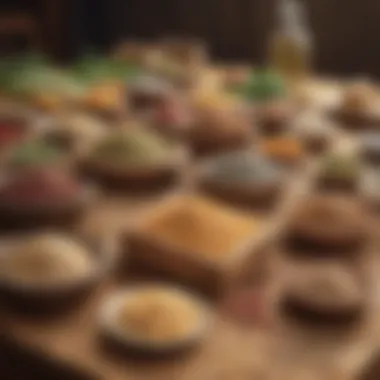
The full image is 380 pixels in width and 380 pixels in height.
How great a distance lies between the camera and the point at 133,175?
1.32 meters

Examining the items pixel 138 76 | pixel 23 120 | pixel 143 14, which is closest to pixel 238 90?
pixel 138 76

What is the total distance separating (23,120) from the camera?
5.38 ft

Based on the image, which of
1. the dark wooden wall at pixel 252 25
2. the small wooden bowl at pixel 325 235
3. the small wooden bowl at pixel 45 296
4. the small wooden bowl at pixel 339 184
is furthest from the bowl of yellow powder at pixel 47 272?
the dark wooden wall at pixel 252 25

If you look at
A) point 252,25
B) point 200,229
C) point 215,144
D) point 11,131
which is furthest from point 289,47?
point 200,229

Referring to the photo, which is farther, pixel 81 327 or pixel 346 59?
pixel 346 59

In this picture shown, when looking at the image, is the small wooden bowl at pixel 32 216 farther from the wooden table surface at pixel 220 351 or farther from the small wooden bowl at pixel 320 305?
the small wooden bowl at pixel 320 305

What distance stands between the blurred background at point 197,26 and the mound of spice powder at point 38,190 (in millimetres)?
1893

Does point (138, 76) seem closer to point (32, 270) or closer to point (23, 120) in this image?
point (23, 120)

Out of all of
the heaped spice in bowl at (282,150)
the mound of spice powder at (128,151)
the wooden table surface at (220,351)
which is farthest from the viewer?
the heaped spice in bowl at (282,150)

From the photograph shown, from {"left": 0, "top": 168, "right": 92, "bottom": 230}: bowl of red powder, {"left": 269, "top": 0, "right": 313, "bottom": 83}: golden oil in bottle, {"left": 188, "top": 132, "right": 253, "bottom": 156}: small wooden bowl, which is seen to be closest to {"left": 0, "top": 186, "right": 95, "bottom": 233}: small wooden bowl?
{"left": 0, "top": 168, "right": 92, "bottom": 230}: bowl of red powder

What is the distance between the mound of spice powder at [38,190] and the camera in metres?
1.14

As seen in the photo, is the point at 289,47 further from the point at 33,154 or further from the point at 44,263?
the point at 44,263

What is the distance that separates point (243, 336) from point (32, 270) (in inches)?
9.4

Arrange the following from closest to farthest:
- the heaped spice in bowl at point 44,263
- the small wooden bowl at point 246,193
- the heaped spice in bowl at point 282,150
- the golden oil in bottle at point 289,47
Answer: the heaped spice in bowl at point 44,263 → the small wooden bowl at point 246,193 → the heaped spice in bowl at point 282,150 → the golden oil in bottle at point 289,47
